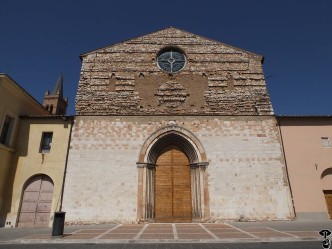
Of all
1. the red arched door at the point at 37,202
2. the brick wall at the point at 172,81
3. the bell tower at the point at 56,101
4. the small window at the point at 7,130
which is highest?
the bell tower at the point at 56,101

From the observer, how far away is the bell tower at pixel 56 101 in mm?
40072

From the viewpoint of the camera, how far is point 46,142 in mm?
13203

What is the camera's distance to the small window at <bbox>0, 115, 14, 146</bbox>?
1246 cm

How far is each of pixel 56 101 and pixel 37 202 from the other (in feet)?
104

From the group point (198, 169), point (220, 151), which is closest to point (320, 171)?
point (220, 151)

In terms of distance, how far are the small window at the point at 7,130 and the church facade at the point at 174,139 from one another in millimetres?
3141

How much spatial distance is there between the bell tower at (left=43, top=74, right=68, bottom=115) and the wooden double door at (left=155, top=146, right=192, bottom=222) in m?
31.2

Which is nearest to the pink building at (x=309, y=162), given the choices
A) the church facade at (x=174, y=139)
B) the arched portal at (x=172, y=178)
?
the church facade at (x=174, y=139)

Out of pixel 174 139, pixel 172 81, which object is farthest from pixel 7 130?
pixel 172 81

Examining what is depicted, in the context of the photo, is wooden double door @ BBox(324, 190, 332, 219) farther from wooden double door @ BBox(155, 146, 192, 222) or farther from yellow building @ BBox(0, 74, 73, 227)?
yellow building @ BBox(0, 74, 73, 227)

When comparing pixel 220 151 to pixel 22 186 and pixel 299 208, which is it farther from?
pixel 22 186

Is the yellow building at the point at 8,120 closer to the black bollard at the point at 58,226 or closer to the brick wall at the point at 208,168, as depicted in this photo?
the brick wall at the point at 208,168

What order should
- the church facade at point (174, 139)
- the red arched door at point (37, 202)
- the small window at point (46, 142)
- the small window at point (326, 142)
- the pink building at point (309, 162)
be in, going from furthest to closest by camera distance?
1. the small window at point (326, 142)
2. the small window at point (46, 142)
3. the pink building at point (309, 162)
4. the church facade at point (174, 139)
5. the red arched door at point (37, 202)

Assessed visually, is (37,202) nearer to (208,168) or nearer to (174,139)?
(174,139)
